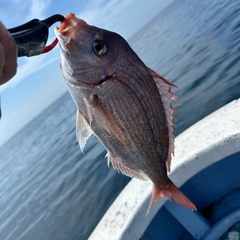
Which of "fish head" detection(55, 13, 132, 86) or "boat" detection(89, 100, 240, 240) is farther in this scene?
"boat" detection(89, 100, 240, 240)

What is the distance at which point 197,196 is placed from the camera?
4.07 meters

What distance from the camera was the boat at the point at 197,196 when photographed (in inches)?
132

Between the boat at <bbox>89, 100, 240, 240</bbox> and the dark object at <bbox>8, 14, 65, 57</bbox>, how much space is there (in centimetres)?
244

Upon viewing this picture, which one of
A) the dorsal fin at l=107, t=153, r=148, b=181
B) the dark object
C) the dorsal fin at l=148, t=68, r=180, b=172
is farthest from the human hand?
the dorsal fin at l=107, t=153, r=148, b=181

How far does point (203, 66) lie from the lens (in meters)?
12.0

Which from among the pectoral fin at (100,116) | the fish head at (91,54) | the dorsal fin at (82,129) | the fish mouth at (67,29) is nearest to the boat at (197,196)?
the dorsal fin at (82,129)

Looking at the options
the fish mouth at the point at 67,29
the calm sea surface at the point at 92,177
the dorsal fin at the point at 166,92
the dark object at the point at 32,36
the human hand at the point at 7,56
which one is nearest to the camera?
the human hand at the point at 7,56

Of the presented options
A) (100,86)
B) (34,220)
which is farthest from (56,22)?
(34,220)

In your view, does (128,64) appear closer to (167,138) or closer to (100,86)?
(100,86)

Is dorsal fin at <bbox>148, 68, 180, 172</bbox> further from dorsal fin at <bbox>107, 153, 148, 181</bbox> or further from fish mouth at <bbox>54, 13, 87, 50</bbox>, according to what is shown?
fish mouth at <bbox>54, 13, 87, 50</bbox>

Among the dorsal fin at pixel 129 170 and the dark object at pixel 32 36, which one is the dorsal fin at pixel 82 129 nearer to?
the dorsal fin at pixel 129 170

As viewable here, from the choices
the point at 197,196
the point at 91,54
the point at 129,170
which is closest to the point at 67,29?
the point at 91,54

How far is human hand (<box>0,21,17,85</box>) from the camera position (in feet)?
3.26

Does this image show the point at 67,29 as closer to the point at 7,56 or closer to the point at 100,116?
the point at 100,116
